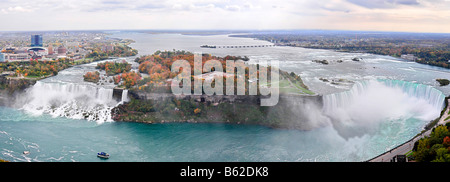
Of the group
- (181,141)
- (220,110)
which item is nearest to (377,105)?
(220,110)

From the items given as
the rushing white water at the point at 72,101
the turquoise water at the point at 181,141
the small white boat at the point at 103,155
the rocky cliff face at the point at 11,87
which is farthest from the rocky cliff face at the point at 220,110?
the rocky cliff face at the point at 11,87

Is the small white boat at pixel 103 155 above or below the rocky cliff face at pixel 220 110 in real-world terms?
below

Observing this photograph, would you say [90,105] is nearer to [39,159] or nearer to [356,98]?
[39,159]

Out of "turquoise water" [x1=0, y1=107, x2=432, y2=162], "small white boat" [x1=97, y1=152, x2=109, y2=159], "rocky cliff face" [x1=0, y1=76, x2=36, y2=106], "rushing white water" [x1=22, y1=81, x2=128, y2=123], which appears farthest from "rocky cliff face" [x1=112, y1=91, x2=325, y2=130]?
"rocky cliff face" [x1=0, y1=76, x2=36, y2=106]

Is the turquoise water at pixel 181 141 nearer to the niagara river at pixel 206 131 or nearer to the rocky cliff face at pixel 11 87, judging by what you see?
the niagara river at pixel 206 131

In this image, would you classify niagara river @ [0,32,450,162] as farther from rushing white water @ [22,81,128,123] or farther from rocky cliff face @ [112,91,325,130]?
rocky cliff face @ [112,91,325,130]

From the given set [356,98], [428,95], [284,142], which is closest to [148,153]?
[284,142]
